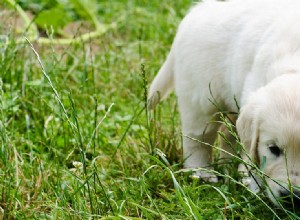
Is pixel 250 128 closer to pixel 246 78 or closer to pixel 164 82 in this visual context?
pixel 246 78

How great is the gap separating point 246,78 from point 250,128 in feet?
1.43

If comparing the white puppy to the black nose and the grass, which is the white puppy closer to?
the black nose

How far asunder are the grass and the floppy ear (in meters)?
0.23

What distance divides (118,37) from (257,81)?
3.65 metres

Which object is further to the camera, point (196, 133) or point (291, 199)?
point (196, 133)

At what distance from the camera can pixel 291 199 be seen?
144 inches

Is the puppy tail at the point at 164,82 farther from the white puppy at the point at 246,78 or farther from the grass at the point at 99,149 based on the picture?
the grass at the point at 99,149

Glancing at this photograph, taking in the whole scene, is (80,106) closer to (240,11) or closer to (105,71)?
(105,71)

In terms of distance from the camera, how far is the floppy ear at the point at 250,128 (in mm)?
4086

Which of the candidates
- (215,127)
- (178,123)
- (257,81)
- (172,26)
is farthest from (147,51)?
(257,81)

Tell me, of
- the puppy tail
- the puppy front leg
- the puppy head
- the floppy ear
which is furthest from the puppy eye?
the puppy tail

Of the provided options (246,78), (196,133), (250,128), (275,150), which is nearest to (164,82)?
(196,133)

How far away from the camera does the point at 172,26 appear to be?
7578mm

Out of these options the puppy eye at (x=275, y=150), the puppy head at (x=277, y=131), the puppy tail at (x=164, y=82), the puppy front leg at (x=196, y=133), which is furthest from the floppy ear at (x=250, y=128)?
the puppy tail at (x=164, y=82)
